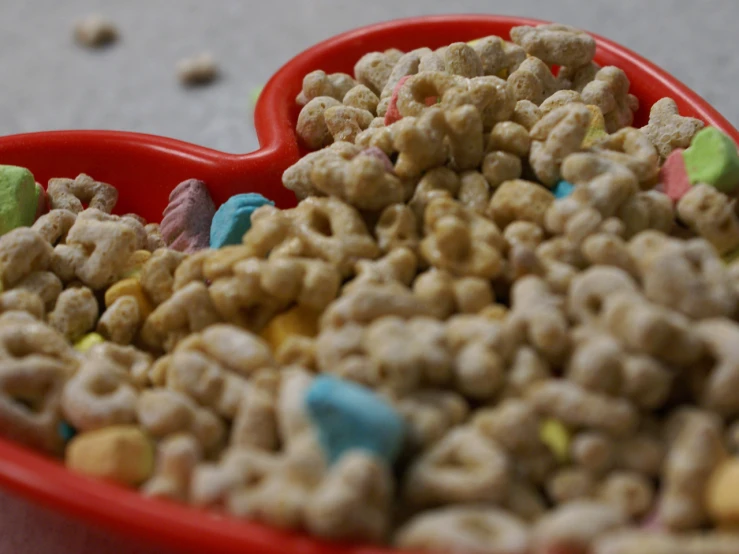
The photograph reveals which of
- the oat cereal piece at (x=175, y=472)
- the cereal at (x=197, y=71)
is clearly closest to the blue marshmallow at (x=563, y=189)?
the oat cereal piece at (x=175, y=472)

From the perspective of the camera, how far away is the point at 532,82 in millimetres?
736

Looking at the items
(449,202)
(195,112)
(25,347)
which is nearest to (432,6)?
(195,112)

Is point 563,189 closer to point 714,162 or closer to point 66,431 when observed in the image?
point 714,162

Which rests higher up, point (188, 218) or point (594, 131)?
point (594, 131)

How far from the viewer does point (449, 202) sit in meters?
0.58

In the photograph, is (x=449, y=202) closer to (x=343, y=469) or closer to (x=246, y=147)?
(x=343, y=469)

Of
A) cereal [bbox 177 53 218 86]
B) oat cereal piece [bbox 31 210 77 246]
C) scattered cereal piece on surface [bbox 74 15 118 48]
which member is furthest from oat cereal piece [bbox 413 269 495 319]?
scattered cereal piece on surface [bbox 74 15 118 48]

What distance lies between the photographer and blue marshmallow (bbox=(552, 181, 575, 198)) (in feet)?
1.97

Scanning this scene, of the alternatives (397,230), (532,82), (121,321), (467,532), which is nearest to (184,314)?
(121,321)

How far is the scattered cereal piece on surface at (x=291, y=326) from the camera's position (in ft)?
1.84

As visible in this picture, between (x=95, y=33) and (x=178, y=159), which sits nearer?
(x=178, y=159)

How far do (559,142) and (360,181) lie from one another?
155 mm

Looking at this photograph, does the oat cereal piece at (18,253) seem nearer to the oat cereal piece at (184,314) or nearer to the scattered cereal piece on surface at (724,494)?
the oat cereal piece at (184,314)

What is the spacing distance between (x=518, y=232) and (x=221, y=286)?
0.21m
